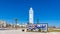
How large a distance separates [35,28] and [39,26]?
1.95 meters

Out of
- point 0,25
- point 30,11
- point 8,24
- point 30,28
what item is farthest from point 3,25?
point 30,28

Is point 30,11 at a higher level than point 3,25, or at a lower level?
higher

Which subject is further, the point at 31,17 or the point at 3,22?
the point at 3,22

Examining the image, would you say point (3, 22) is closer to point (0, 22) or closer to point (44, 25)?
point (0, 22)

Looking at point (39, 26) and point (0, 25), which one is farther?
point (0, 25)

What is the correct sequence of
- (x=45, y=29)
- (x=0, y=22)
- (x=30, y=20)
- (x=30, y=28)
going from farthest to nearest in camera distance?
(x=0, y=22)
(x=30, y=20)
(x=30, y=28)
(x=45, y=29)

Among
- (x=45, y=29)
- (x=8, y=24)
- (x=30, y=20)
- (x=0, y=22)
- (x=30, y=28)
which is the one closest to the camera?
(x=45, y=29)

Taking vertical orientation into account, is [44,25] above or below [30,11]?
below

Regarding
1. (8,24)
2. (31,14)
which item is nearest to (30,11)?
(31,14)

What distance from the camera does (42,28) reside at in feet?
165

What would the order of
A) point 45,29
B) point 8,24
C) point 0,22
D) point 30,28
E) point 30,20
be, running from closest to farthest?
1. point 45,29
2. point 30,28
3. point 30,20
4. point 0,22
5. point 8,24

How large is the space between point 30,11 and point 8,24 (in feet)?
205

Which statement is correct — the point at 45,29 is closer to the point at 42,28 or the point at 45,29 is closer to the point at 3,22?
the point at 42,28

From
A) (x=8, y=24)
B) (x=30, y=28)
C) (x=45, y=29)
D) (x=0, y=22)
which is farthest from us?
(x=8, y=24)
